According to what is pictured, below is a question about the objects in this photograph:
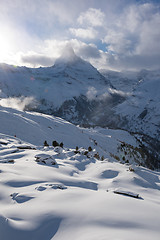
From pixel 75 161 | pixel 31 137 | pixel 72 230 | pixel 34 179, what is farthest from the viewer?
pixel 31 137

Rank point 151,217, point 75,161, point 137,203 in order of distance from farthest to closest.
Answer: point 75,161 → point 137,203 → point 151,217

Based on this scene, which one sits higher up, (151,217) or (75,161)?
(151,217)

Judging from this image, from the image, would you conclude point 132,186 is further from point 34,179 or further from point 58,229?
point 58,229

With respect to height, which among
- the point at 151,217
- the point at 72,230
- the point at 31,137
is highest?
the point at 151,217

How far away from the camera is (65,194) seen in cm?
387

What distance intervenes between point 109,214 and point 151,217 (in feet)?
2.29

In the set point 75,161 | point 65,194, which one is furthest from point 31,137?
point 65,194

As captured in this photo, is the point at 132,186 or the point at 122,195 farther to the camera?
the point at 132,186

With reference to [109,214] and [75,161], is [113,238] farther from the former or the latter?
[75,161]

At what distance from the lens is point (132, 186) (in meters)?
5.49

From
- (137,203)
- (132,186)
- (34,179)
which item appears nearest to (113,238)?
(137,203)

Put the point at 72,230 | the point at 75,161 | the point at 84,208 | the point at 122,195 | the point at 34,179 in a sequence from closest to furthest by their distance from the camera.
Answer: the point at 72,230
the point at 84,208
the point at 122,195
the point at 34,179
the point at 75,161

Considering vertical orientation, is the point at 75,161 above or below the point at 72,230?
below

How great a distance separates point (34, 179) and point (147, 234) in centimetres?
333
